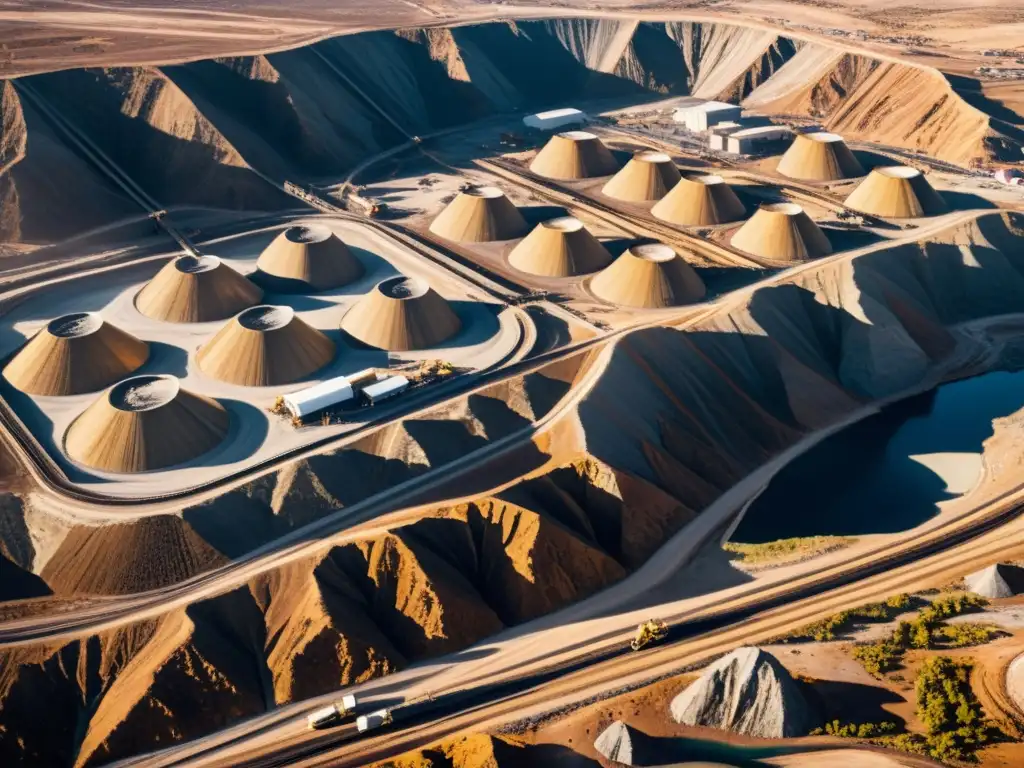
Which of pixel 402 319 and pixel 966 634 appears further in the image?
pixel 402 319

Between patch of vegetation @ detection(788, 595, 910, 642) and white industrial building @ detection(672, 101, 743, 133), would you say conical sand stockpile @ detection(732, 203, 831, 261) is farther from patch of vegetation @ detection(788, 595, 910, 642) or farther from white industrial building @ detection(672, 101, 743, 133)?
patch of vegetation @ detection(788, 595, 910, 642)

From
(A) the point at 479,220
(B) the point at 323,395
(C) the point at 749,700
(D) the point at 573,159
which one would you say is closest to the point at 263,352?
(B) the point at 323,395

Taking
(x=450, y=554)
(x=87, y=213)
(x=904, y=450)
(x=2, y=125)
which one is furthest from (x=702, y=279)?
(x=2, y=125)

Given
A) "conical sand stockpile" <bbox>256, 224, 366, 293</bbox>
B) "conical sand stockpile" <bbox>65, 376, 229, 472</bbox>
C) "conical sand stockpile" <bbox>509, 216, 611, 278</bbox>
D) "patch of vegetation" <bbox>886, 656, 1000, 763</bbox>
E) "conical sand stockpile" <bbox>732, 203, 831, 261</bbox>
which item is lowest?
"patch of vegetation" <bbox>886, 656, 1000, 763</bbox>

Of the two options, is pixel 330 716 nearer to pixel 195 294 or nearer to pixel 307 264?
pixel 195 294

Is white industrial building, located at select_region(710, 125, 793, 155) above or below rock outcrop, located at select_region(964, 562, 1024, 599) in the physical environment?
above

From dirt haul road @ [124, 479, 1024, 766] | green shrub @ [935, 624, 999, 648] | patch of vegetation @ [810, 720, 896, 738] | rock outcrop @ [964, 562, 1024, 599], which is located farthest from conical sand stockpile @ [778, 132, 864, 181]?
patch of vegetation @ [810, 720, 896, 738]

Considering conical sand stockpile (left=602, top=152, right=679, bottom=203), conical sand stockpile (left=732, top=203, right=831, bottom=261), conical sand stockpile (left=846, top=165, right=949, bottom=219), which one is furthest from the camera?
conical sand stockpile (left=602, top=152, right=679, bottom=203)
